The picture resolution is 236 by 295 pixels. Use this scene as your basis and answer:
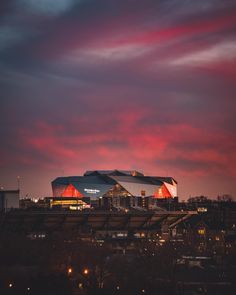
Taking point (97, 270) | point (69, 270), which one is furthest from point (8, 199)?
point (69, 270)

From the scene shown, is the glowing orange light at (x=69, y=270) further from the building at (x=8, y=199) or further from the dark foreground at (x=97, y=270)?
the building at (x=8, y=199)

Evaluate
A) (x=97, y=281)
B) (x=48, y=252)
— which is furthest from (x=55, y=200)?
(x=97, y=281)

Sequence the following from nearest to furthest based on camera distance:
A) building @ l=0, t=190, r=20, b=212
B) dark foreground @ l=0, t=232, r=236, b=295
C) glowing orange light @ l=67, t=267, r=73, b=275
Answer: dark foreground @ l=0, t=232, r=236, b=295
glowing orange light @ l=67, t=267, r=73, b=275
building @ l=0, t=190, r=20, b=212

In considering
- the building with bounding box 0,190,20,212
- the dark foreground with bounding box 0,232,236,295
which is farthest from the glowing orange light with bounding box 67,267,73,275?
the building with bounding box 0,190,20,212

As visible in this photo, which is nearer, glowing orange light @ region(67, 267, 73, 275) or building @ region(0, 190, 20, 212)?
glowing orange light @ region(67, 267, 73, 275)

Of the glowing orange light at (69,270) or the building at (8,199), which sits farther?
the building at (8,199)

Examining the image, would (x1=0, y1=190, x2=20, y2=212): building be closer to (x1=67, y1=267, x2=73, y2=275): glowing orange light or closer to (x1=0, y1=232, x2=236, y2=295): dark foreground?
(x1=0, y1=232, x2=236, y2=295): dark foreground

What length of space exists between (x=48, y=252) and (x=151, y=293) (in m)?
→ 20.3

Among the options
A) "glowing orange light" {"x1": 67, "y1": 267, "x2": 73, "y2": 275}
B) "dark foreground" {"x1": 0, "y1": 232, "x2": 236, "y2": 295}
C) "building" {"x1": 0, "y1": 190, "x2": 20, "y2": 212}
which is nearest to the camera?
"dark foreground" {"x1": 0, "y1": 232, "x2": 236, "y2": 295}

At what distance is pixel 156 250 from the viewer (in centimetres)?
8988

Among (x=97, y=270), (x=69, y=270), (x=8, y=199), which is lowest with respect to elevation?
(x=97, y=270)

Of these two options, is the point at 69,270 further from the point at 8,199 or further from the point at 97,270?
the point at 8,199

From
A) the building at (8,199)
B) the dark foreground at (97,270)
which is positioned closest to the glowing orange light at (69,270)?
the dark foreground at (97,270)

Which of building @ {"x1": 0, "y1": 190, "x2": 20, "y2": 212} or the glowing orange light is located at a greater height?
building @ {"x1": 0, "y1": 190, "x2": 20, "y2": 212}
